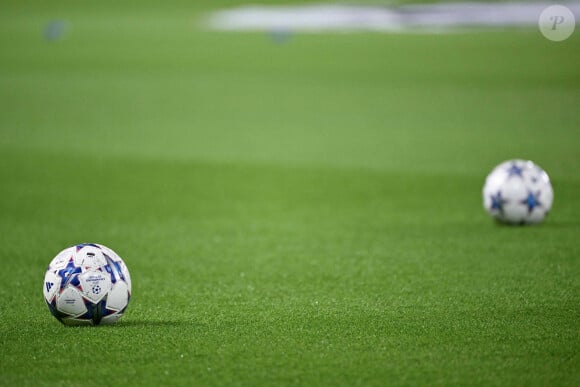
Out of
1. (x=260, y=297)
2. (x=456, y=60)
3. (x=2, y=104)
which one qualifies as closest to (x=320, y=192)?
(x=260, y=297)

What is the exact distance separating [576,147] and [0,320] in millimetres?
13277

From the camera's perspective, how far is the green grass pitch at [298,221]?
19.4 ft

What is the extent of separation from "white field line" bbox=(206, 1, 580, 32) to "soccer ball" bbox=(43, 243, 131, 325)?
1355 inches

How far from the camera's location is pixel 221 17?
48031mm

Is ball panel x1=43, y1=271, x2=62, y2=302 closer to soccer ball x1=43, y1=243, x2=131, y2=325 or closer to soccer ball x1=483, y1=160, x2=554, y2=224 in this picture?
soccer ball x1=43, y1=243, x2=131, y2=325

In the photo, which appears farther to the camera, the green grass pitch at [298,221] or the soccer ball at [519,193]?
the soccer ball at [519,193]

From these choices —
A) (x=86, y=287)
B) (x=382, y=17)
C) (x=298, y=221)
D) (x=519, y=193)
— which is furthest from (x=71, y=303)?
(x=382, y=17)

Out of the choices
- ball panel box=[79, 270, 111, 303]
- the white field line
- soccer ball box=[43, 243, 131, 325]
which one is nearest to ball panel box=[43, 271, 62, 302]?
soccer ball box=[43, 243, 131, 325]

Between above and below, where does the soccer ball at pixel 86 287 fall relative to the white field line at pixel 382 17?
below

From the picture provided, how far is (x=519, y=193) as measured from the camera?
10.3 meters

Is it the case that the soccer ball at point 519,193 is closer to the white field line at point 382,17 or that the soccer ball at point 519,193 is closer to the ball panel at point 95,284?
the ball panel at point 95,284

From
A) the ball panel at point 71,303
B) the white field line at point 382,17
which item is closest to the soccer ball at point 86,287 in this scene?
the ball panel at point 71,303

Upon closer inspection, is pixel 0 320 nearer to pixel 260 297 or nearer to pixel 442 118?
pixel 260 297

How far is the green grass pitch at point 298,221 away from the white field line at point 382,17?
7.78 metres
